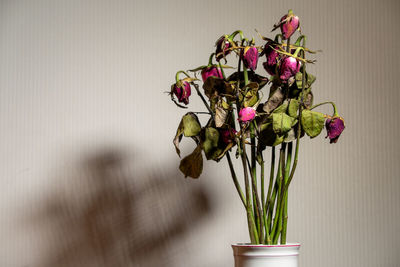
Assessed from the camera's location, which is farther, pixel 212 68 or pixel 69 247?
pixel 69 247

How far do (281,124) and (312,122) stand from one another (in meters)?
0.06

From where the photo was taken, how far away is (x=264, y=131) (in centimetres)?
86

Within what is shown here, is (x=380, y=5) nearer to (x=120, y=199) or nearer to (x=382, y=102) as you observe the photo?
(x=382, y=102)

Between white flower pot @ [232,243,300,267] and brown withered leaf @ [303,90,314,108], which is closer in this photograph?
white flower pot @ [232,243,300,267]

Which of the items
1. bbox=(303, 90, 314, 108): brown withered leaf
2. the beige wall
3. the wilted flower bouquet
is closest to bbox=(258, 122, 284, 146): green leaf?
the wilted flower bouquet

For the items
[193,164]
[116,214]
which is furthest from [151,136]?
[193,164]

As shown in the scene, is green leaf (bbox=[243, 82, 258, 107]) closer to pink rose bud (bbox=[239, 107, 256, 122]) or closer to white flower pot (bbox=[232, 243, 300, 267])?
pink rose bud (bbox=[239, 107, 256, 122])

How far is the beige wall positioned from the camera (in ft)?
3.94

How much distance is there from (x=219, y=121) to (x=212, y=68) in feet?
0.39

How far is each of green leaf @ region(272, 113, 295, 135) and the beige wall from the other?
442mm

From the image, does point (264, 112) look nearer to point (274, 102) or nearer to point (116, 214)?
point (274, 102)

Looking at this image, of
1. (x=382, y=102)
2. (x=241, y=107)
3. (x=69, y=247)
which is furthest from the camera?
(x=382, y=102)

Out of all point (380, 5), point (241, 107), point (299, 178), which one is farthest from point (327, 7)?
point (241, 107)

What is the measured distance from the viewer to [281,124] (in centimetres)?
82
